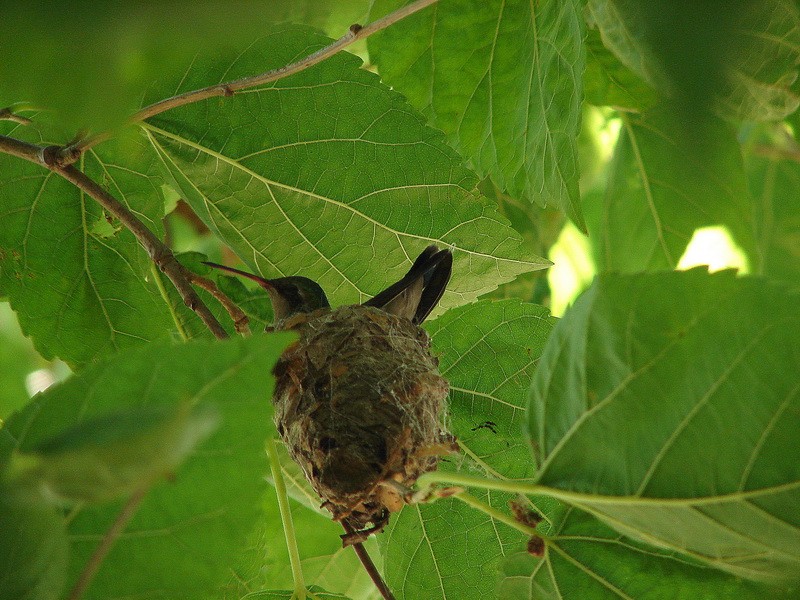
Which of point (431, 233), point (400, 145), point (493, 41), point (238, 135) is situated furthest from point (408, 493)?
point (493, 41)

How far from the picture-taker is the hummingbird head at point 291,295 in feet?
7.54

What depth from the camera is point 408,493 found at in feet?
4.93

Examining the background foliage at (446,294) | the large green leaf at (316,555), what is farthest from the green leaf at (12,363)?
the background foliage at (446,294)

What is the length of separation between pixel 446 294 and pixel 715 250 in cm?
142

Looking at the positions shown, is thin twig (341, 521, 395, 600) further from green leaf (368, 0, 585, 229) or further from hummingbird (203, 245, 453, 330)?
green leaf (368, 0, 585, 229)

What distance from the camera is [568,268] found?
12.0ft

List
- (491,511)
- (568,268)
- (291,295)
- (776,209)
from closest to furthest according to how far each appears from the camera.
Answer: (491,511)
(291,295)
(568,268)
(776,209)

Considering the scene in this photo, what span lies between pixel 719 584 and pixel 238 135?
4.82 feet

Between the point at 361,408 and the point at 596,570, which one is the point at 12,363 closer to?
the point at 361,408

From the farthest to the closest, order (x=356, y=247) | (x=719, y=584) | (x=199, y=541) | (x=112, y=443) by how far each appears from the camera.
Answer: (x=356, y=247) → (x=719, y=584) → (x=199, y=541) → (x=112, y=443)

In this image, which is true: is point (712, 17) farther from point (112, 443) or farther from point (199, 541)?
point (199, 541)

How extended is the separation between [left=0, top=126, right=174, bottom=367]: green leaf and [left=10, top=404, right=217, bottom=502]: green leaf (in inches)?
54.4

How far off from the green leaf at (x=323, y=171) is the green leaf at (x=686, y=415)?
71 cm

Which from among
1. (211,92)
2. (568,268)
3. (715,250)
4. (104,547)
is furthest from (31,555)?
(568,268)
